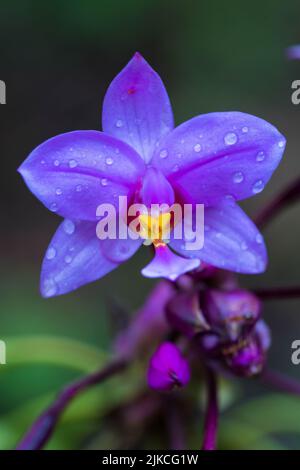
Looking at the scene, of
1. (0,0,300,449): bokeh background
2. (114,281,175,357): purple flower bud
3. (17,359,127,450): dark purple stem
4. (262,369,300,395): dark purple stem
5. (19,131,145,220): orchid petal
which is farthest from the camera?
(0,0,300,449): bokeh background

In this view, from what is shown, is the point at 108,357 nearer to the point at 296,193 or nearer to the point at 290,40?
the point at 296,193

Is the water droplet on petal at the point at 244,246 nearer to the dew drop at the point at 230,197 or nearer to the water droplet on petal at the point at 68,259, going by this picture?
the dew drop at the point at 230,197

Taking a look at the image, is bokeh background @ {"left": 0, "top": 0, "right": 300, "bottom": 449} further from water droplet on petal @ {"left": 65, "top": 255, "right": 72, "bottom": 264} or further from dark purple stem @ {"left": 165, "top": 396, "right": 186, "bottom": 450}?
water droplet on petal @ {"left": 65, "top": 255, "right": 72, "bottom": 264}

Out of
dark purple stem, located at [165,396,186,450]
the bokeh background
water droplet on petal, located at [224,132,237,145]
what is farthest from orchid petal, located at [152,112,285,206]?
the bokeh background

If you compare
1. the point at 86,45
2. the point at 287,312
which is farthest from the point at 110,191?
the point at 86,45

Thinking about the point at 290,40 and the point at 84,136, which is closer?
the point at 84,136

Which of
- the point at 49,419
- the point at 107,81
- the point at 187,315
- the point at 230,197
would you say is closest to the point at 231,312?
the point at 187,315
